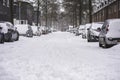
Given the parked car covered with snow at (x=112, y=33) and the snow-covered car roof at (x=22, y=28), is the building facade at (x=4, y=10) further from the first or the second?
the parked car covered with snow at (x=112, y=33)

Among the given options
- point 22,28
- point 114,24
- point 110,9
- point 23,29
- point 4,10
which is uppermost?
point 4,10

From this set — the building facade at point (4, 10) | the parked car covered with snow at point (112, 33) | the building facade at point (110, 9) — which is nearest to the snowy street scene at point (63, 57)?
the parked car covered with snow at point (112, 33)

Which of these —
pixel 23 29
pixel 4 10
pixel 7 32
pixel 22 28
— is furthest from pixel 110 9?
pixel 7 32

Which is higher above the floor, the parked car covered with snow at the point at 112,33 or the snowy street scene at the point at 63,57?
the parked car covered with snow at the point at 112,33

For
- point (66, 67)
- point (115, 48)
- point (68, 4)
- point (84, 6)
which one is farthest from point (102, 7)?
point (66, 67)

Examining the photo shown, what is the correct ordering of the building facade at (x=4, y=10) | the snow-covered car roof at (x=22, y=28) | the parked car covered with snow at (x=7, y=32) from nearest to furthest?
1. the parked car covered with snow at (x=7, y=32)
2. the snow-covered car roof at (x=22, y=28)
3. the building facade at (x=4, y=10)

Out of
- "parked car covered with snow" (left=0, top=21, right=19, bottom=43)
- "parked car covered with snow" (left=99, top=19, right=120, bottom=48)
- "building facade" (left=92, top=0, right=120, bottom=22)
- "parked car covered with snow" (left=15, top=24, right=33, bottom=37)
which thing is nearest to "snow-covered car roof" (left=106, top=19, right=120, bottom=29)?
"parked car covered with snow" (left=99, top=19, right=120, bottom=48)

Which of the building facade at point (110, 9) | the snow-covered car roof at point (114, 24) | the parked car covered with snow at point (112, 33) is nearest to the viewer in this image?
the parked car covered with snow at point (112, 33)

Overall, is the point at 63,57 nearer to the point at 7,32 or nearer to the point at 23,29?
the point at 7,32

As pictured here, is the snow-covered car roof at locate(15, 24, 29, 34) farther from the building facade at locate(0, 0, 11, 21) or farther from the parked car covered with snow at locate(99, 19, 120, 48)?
the parked car covered with snow at locate(99, 19, 120, 48)

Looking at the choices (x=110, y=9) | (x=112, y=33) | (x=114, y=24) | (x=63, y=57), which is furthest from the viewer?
(x=110, y=9)

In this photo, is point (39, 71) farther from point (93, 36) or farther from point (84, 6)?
point (84, 6)

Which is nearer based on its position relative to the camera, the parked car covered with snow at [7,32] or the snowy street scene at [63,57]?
the snowy street scene at [63,57]

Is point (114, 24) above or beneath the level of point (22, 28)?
above
